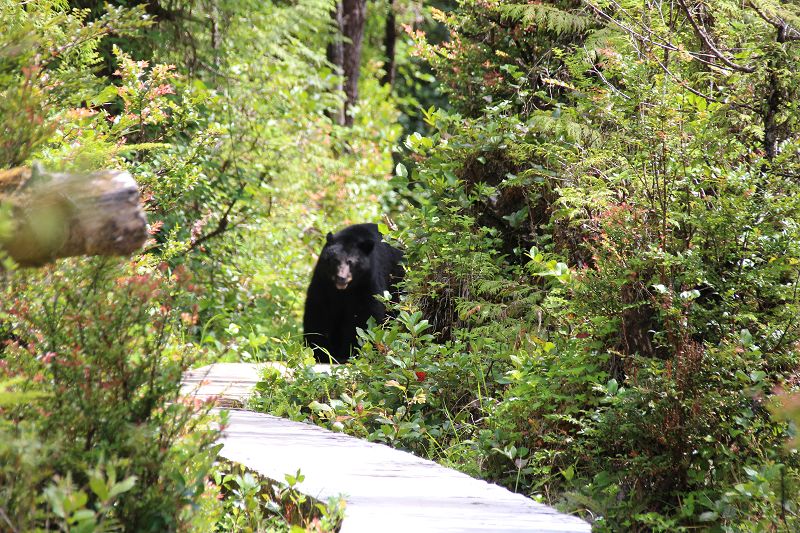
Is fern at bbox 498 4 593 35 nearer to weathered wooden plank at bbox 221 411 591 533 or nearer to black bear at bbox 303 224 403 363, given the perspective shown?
black bear at bbox 303 224 403 363

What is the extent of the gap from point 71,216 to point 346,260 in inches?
317

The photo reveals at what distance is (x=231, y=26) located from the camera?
11523 millimetres

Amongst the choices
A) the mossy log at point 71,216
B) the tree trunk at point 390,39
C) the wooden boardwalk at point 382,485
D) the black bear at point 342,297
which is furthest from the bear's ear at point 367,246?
the tree trunk at point 390,39

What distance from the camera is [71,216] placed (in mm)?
2789

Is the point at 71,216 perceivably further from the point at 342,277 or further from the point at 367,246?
the point at 367,246

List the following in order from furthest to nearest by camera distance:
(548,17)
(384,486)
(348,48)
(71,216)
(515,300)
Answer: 1. (348,48)
2. (548,17)
3. (515,300)
4. (384,486)
5. (71,216)

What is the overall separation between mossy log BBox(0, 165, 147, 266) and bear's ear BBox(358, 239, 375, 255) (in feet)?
26.7

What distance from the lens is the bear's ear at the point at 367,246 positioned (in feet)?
36.3

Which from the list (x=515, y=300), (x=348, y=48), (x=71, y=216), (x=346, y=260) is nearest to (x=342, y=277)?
(x=346, y=260)

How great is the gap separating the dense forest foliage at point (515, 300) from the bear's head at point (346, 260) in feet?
7.77

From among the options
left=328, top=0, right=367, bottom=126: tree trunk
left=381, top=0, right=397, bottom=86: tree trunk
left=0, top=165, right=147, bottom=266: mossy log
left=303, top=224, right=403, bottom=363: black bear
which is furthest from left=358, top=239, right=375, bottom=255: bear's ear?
left=381, top=0, right=397, bottom=86: tree trunk

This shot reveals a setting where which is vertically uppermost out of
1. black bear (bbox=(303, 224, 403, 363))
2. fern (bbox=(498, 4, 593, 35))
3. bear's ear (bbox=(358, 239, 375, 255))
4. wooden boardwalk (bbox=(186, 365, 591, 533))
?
fern (bbox=(498, 4, 593, 35))

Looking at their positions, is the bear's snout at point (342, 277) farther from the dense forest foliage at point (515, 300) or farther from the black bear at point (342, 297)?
the dense forest foliage at point (515, 300)

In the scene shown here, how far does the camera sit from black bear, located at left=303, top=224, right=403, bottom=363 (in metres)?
10.7
